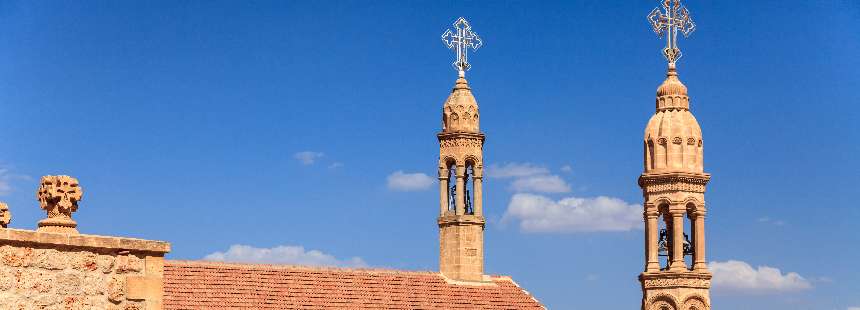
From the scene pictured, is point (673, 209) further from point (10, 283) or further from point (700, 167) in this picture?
point (10, 283)

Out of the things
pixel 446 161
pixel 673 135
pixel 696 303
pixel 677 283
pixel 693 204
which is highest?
pixel 673 135

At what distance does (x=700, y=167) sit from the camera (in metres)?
40.9

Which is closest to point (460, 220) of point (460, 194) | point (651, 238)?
point (460, 194)

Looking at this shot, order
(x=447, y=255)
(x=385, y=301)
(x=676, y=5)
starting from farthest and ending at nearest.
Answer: (x=676, y=5), (x=447, y=255), (x=385, y=301)

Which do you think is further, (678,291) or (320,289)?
(678,291)

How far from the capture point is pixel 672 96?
135ft

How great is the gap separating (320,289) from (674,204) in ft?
33.4

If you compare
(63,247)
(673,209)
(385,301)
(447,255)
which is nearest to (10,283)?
(63,247)

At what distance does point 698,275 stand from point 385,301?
8839 millimetres

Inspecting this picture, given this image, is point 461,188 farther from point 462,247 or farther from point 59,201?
point 59,201

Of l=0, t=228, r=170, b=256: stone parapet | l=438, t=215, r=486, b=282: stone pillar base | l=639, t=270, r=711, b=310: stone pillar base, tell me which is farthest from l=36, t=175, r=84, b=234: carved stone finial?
l=639, t=270, r=711, b=310: stone pillar base

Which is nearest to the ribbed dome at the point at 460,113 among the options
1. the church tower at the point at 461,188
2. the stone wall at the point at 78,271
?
the church tower at the point at 461,188

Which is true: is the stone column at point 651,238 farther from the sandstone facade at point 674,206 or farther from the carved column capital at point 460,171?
the carved column capital at point 460,171

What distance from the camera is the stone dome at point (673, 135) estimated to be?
4050 cm
